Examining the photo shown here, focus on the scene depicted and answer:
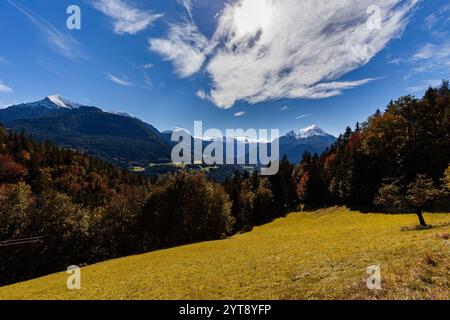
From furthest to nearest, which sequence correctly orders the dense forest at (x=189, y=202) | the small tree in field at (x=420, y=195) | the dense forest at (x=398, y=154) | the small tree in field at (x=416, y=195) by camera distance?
1. the dense forest at (x=398, y=154)
2. the dense forest at (x=189, y=202)
3. the small tree in field at (x=416, y=195)
4. the small tree in field at (x=420, y=195)

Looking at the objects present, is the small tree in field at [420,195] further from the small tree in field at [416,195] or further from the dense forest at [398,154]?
the dense forest at [398,154]

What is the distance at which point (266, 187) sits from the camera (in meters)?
121

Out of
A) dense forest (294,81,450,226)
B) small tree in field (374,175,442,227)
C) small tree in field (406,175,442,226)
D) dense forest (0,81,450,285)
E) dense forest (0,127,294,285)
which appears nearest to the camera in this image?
small tree in field (406,175,442,226)

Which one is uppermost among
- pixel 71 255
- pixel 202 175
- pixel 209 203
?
pixel 202 175

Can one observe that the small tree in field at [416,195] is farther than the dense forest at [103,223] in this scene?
No

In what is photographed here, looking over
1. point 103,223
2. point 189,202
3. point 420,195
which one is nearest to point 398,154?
point 420,195

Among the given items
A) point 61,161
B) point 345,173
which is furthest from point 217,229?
point 61,161

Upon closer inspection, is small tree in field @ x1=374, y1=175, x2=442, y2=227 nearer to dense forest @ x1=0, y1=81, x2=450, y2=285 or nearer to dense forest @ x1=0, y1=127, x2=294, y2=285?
dense forest @ x1=0, y1=81, x2=450, y2=285

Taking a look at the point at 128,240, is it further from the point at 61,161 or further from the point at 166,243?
the point at 61,161

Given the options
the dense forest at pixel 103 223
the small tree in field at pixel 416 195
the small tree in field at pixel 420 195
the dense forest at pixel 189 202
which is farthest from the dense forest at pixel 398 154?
the dense forest at pixel 103 223

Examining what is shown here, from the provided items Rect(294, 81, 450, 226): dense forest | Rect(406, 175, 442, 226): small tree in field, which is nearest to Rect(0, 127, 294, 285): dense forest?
Rect(294, 81, 450, 226): dense forest

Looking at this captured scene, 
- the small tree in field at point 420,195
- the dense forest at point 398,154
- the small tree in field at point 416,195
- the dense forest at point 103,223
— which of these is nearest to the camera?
the small tree in field at point 420,195
